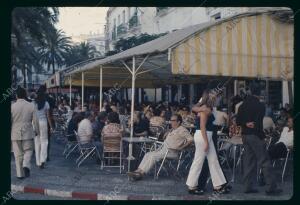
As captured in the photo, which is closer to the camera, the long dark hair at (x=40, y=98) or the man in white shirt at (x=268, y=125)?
the long dark hair at (x=40, y=98)

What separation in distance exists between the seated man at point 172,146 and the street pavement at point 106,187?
0.21m

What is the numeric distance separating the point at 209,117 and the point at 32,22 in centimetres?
1156

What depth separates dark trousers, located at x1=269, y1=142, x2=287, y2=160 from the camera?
9938mm

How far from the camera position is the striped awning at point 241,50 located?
9.80 meters

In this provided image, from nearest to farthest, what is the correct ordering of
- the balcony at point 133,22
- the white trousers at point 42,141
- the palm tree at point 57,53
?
the white trousers at point 42,141 < the balcony at point 133,22 < the palm tree at point 57,53

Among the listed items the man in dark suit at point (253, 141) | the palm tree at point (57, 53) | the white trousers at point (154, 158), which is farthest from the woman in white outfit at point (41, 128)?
the palm tree at point (57, 53)

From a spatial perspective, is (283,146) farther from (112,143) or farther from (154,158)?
(112,143)

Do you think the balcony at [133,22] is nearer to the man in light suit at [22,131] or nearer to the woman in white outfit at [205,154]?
the man in light suit at [22,131]

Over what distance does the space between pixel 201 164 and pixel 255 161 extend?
3.21ft

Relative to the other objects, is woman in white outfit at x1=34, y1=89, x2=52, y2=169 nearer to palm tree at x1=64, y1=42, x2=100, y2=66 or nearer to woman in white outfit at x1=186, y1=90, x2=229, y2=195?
woman in white outfit at x1=186, y1=90, x2=229, y2=195

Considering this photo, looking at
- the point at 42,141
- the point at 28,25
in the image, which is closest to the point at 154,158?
the point at 42,141

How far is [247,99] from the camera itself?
9133mm

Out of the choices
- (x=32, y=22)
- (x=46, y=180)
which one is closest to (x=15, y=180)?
(x=46, y=180)

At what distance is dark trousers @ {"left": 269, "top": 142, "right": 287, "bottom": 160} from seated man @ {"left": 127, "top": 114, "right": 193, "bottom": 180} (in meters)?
1.56
